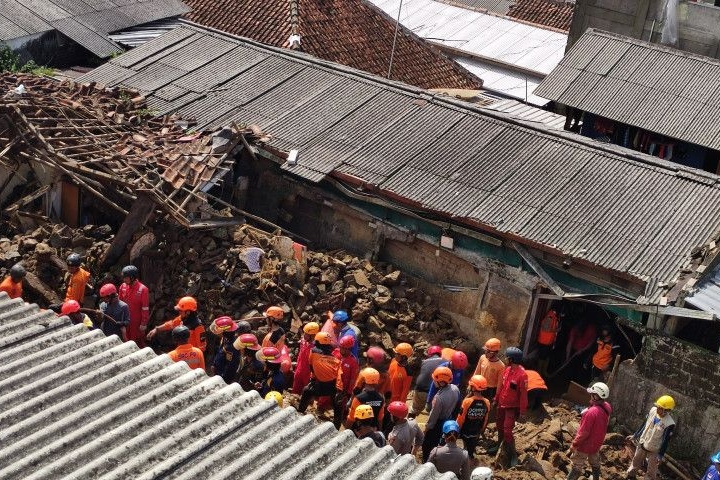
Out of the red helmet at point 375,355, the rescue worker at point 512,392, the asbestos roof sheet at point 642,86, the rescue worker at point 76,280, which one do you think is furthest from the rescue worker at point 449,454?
the asbestos roof sheet at point 642,86

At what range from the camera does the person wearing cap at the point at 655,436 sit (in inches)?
429

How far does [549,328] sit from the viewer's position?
13.7m

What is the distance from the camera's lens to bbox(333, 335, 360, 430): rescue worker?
1145 cm

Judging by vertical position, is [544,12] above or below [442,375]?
above

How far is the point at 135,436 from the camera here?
6.04 m

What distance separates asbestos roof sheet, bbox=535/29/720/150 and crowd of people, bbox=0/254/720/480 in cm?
827

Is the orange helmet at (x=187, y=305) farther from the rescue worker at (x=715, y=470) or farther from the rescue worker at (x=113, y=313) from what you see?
the rescue worker at (x=715, y=470)

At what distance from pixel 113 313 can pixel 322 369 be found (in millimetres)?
2841

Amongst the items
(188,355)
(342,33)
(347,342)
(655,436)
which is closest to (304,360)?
(347,342)

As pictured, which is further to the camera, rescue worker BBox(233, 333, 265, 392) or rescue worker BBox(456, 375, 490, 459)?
rescue worker BBox(233, 333, 265, 392)

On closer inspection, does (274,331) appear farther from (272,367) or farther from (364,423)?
(364,423)

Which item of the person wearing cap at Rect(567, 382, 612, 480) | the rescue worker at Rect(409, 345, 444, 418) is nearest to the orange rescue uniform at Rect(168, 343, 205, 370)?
the rescue worker at Rect(409, 345, 444, 418)

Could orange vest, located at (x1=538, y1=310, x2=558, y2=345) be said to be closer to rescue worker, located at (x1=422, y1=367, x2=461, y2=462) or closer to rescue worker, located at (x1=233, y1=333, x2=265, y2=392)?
rescue worker, located at (x1=422, y1=367, x2=461, y2=462)

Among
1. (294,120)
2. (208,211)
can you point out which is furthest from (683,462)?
(294,120)
